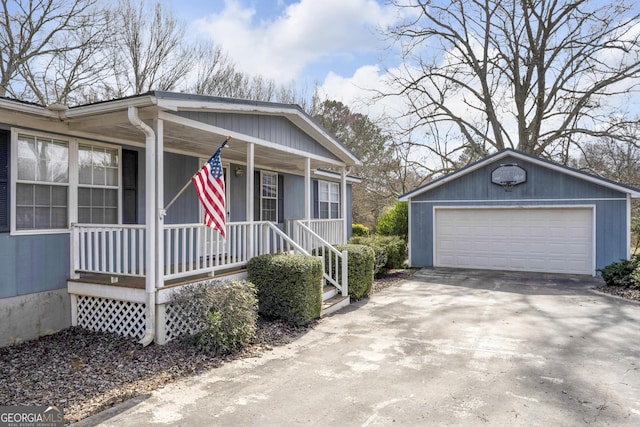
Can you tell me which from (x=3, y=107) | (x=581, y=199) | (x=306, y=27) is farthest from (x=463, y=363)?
(x=306, y=27)

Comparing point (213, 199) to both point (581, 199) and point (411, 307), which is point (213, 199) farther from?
point (581, 199)

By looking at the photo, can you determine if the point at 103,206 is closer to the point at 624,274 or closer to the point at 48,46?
the point at 624,274

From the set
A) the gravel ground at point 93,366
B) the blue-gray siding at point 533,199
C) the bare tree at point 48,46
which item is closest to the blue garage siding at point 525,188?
the blue-gray siding at point 533,199

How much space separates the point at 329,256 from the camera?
8320mm

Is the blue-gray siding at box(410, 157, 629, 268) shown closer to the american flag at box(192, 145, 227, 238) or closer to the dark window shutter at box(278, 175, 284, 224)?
the dark window shutter at box(278, 175, 284, 224)

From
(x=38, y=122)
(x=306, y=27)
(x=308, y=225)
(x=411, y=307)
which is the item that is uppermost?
(x=306, y=27)

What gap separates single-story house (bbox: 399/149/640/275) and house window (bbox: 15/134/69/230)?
34.5ft

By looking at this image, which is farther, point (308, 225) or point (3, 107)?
point (308, 225)

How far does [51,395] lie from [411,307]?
6038 millimetres

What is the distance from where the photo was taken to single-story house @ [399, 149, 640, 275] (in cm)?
1154

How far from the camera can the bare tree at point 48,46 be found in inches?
554

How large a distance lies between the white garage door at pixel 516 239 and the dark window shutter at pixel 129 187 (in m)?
9.87

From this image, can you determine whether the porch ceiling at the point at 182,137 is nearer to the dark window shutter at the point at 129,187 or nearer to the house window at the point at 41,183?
the dark window shutter at the point at 129,187

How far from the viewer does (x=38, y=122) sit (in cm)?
564
